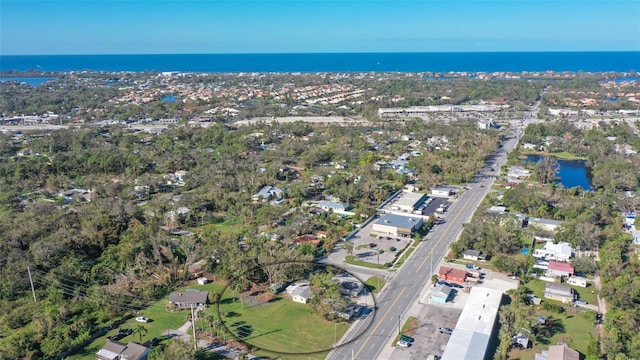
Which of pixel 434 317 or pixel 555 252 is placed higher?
pixel 555 252

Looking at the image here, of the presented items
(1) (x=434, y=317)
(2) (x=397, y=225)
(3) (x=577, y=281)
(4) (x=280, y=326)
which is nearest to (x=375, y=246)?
(2) (x=397, y=225)

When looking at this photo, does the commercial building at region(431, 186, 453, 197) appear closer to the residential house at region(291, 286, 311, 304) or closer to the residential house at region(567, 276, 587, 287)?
the residential house at region(567, 276, 587, 287)

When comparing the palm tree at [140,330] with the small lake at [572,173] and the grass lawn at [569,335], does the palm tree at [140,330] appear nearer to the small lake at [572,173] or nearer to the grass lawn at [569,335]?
the grass lawn at [569,335]

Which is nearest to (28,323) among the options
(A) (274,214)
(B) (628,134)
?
(A) (274,214)

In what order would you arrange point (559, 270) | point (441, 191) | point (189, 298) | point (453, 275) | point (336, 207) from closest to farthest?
point (189, 298) < point (453, 275) < point (559, 270) < point (336, 207) < point (441, 191)

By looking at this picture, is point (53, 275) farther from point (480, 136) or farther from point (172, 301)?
point (480, 136)

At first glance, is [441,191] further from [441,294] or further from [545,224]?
[441,294]
